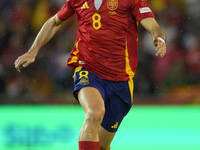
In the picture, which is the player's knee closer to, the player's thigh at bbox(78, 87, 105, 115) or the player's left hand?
the player's thigh at bbox(78, 87, 105, 115)

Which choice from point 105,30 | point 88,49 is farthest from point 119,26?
point 88,49

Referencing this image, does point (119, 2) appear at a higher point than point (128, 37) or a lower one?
higher

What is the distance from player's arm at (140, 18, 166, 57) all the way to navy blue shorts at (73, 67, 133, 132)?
0.68 meters

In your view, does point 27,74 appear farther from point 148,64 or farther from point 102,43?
point 102,43

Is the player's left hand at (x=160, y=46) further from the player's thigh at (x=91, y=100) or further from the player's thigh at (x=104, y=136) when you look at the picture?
the player's thigh at (x=104, y=136)

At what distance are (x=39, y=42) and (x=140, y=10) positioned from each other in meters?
1.08

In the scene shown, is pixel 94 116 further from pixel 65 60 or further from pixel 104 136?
pixel 65 60

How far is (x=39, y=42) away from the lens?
3639 mm

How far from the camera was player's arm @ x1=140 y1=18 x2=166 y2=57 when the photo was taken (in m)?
2.75

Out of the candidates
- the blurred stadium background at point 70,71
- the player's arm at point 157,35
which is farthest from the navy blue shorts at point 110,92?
the blurred stadium background at point 70,71

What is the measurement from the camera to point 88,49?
345cm

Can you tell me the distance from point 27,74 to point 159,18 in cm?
362

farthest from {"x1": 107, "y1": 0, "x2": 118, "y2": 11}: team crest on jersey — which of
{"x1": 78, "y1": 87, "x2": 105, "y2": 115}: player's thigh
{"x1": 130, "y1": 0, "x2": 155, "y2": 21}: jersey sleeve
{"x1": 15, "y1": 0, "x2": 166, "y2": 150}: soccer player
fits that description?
{"x1": 78, "y1": 87, "x2": 105, "y2": 115}: player's thigh

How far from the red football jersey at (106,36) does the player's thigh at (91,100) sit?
1.12 ft
